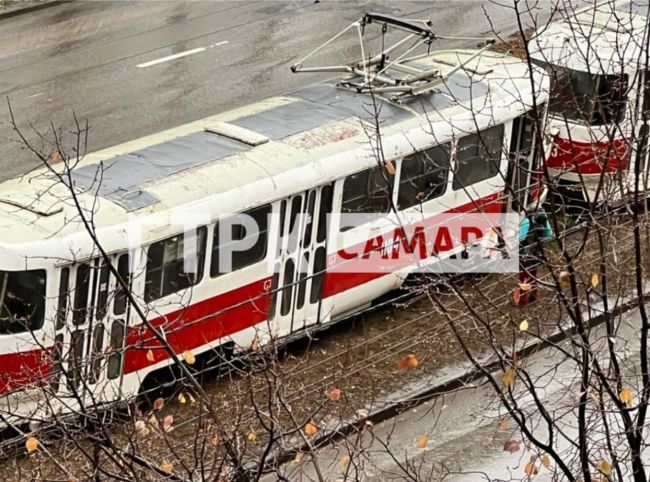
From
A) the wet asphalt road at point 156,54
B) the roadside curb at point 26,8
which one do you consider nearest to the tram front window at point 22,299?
the wet asphalt road at point 156,54

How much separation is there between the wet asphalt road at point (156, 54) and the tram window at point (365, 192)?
20.6ft

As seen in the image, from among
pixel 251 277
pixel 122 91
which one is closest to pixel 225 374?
pixel 251 277

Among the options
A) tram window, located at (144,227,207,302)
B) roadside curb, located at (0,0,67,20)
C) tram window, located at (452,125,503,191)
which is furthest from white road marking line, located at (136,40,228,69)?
tram window, located at (144,227,207,302)

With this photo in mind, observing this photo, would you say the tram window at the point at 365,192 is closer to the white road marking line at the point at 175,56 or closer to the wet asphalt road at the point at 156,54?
the wet asphalt road at the point at 156,54

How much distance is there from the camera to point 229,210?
43.8 ft

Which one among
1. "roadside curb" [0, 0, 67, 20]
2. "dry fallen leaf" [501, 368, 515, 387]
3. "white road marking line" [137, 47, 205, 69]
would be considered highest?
"dry fallen leaf" [501, 368, 515, 387]

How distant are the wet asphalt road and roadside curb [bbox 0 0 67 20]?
0.10 metres

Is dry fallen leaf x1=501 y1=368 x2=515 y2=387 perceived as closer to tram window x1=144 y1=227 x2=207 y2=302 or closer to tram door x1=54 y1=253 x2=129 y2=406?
tram door x1=54 y1=253 x2=129 y2=406

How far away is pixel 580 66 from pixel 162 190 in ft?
24.3

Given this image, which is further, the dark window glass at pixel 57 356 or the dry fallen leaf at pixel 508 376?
the dark window glass at pixel 57 356

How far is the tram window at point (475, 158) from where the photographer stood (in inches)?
618

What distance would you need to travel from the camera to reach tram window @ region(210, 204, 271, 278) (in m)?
13.5

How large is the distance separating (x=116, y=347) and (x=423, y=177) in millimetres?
4294

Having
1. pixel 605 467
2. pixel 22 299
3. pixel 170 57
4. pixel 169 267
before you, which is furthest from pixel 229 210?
pixel 170 57
